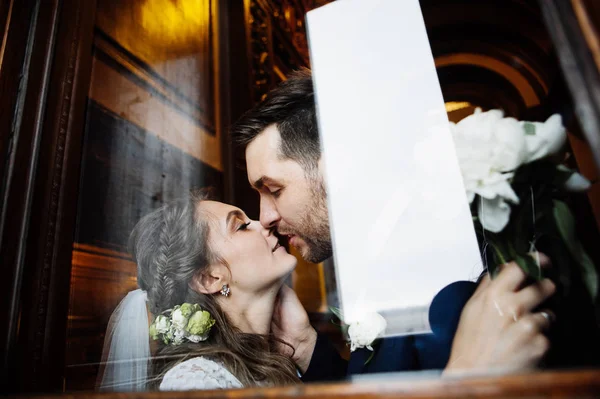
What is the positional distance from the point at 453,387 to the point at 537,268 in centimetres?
31

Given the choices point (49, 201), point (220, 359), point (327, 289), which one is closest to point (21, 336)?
point (49, 201)

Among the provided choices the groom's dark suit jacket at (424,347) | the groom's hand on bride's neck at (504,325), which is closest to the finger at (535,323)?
the groom's hand on bride's neck at (504,325)

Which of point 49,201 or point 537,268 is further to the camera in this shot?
point 49,201

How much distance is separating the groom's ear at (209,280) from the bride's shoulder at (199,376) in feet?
0.61

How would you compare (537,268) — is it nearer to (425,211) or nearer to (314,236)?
(425,211)

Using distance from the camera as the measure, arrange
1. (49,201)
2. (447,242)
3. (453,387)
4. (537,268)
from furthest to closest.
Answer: (49,201), (447,242), (537,268), (453,387)

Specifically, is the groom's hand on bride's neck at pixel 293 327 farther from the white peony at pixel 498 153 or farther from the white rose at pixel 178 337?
the white peony at pixel 498 153

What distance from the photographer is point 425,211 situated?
0.78m

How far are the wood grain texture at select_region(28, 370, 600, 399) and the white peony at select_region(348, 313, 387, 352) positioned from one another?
11.0 inches

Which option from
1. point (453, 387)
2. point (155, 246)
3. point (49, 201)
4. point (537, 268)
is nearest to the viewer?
point (453, 387)

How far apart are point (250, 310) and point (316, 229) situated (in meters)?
0.30

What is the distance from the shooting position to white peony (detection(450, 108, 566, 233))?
2.05 ft

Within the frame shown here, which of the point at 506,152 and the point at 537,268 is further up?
the point at 506,152

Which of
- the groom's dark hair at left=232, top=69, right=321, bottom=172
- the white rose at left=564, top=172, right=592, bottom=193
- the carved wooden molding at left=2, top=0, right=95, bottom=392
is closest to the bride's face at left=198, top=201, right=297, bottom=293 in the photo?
the groom's dark hair at left=232, top=69, right=321, bottom=172
